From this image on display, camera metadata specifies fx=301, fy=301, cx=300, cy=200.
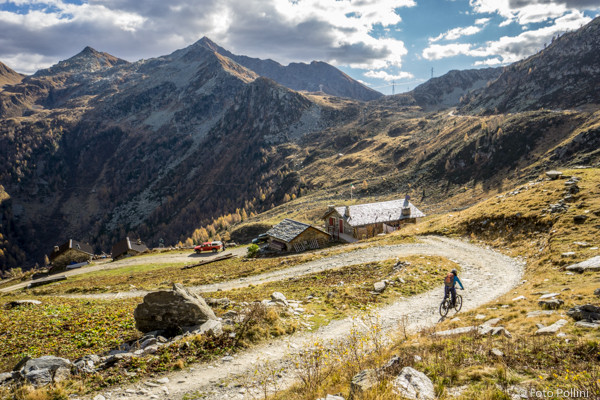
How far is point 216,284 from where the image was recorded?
104 ft

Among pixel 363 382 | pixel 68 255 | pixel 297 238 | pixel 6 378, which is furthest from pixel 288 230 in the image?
pixel 68 255

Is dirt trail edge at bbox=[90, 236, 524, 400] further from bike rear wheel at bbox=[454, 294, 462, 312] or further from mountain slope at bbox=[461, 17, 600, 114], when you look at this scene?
mountain slope at bbox=[461, 17, 600, 114]

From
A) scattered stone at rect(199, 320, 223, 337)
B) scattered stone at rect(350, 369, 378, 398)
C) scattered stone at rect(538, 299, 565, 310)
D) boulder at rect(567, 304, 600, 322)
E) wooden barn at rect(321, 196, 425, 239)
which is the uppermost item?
scattered stone at rect(350, 369, 378, 398)

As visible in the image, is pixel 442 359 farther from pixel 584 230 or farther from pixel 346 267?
pixel 584 230

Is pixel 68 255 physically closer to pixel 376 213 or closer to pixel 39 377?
pixel 376 213

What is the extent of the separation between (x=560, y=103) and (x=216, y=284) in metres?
171

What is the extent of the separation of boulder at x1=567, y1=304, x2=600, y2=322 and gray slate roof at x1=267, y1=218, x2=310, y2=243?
138ft

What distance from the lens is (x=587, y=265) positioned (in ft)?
60.1

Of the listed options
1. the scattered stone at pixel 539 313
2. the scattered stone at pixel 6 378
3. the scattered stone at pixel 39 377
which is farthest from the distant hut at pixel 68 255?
the scattered stone at pixel 539 313

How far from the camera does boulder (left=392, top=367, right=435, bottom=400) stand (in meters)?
7.32

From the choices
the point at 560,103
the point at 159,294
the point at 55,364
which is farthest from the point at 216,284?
the point at 560,103

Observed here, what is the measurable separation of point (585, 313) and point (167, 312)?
58.4 feet

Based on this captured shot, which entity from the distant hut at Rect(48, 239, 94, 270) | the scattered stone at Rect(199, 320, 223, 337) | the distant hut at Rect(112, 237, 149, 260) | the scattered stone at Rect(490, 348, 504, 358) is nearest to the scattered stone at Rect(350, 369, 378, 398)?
the scattered stone at Rect(490, 348, 504, 358)

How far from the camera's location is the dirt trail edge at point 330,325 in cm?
1042
